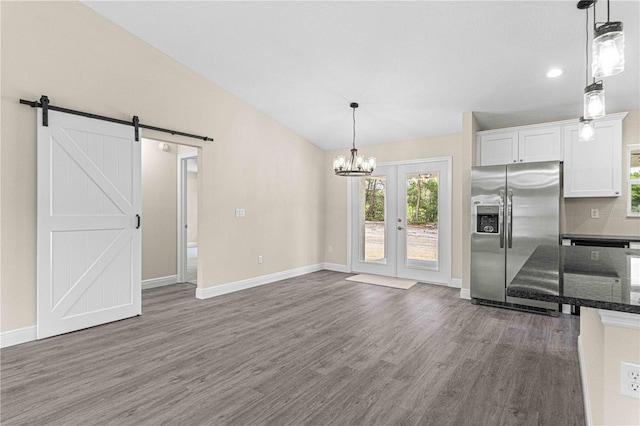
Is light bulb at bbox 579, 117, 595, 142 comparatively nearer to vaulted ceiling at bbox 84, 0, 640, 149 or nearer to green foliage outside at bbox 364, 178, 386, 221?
vaulted ceiling at bbox 84, 0, 640, 149

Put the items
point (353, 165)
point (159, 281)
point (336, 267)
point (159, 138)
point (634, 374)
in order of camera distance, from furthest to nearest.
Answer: point (336, 267), point (159, 281), point (353, 165), point (159, 138), point (634, 374)

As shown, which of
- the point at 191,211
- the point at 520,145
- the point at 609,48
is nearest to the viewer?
the point at 609,48

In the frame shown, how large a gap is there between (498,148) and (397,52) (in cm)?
236

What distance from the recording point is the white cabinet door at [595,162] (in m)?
4.17

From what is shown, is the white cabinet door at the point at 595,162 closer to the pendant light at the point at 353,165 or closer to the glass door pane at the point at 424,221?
the glass door pane at the point at 424,221

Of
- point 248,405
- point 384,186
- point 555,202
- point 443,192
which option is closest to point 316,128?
point 384,186

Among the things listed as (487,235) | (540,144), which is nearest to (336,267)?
(487,235)

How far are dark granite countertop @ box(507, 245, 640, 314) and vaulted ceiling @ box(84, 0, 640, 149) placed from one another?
2208 mm

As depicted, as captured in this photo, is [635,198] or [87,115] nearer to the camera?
[87,115]

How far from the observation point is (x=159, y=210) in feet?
17.7

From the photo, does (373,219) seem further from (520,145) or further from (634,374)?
(634,374)

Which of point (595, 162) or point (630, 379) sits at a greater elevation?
point (595, 162)

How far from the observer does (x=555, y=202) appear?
13.1 ft

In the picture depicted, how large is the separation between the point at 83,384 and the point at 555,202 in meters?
4.97
